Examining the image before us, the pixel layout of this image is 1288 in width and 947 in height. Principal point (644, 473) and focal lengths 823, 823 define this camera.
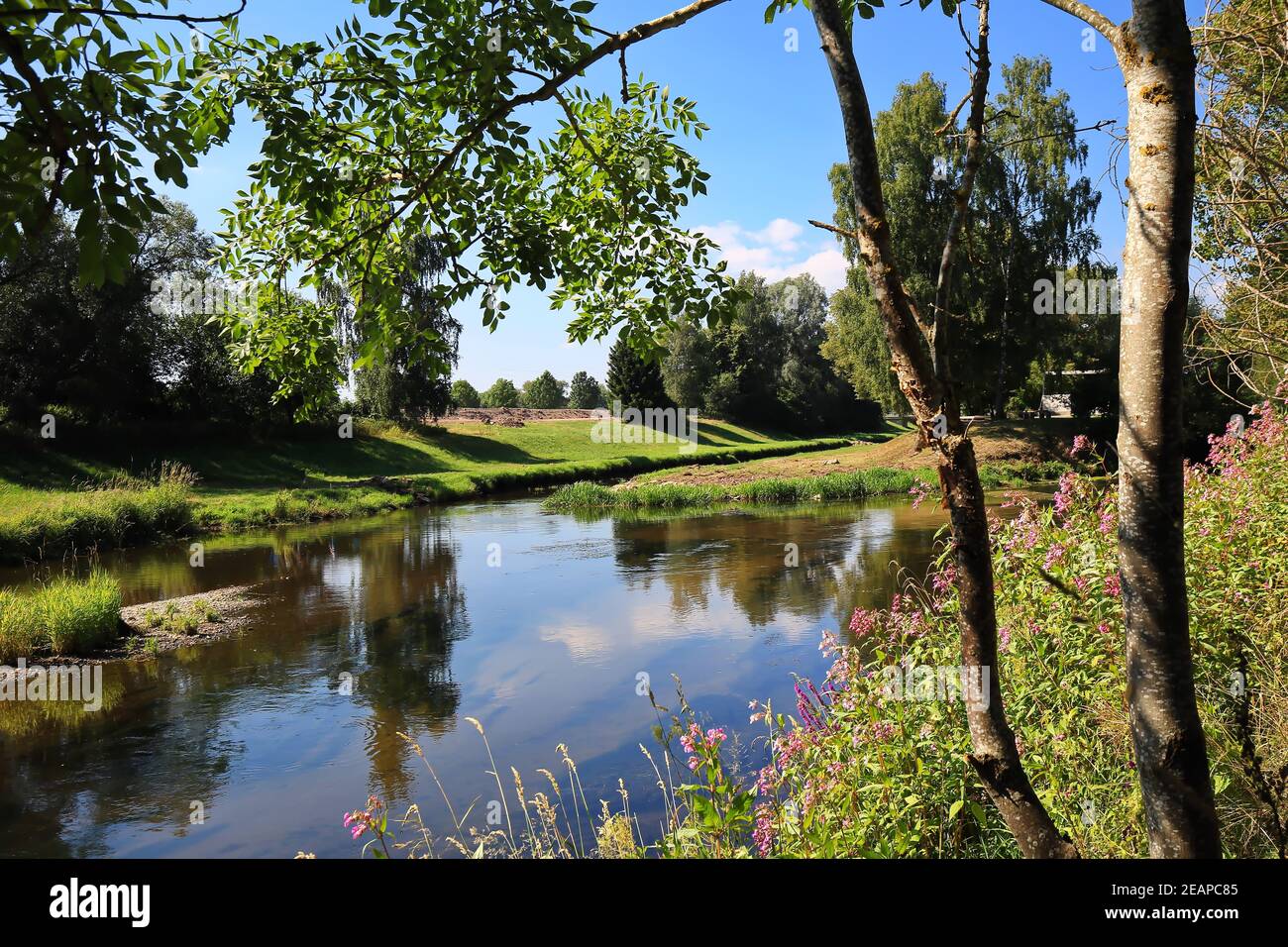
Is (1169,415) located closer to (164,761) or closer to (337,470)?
(164,761)

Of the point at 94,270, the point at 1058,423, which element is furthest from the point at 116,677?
the point at 1058,423

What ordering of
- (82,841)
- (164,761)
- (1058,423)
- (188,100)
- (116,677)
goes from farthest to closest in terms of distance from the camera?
(1058,423) < (116,677) < (164,761) < (82,841) < (188,100)

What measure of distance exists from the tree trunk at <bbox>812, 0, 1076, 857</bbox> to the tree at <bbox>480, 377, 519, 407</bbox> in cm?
8004

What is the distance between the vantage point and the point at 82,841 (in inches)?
262

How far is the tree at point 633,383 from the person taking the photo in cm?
5953

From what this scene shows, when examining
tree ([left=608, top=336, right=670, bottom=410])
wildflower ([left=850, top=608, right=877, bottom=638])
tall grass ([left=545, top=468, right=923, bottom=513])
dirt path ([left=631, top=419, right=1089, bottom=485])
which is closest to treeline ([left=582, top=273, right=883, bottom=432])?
tree ([left=608, top=336, right=670, bottom=410])

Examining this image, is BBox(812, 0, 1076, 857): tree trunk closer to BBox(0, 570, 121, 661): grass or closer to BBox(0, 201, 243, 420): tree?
BBox(0, 570, 121, 661): grass

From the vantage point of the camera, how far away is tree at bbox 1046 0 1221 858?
1981 mm

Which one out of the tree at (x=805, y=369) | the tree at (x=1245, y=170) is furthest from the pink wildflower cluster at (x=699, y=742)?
the tree at (x=805, y=369)

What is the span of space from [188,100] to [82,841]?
20.5 feet

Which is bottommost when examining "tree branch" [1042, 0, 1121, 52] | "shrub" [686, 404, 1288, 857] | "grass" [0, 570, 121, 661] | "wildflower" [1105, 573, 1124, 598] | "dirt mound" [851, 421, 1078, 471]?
"grass" [0, 570, 121, 661]
